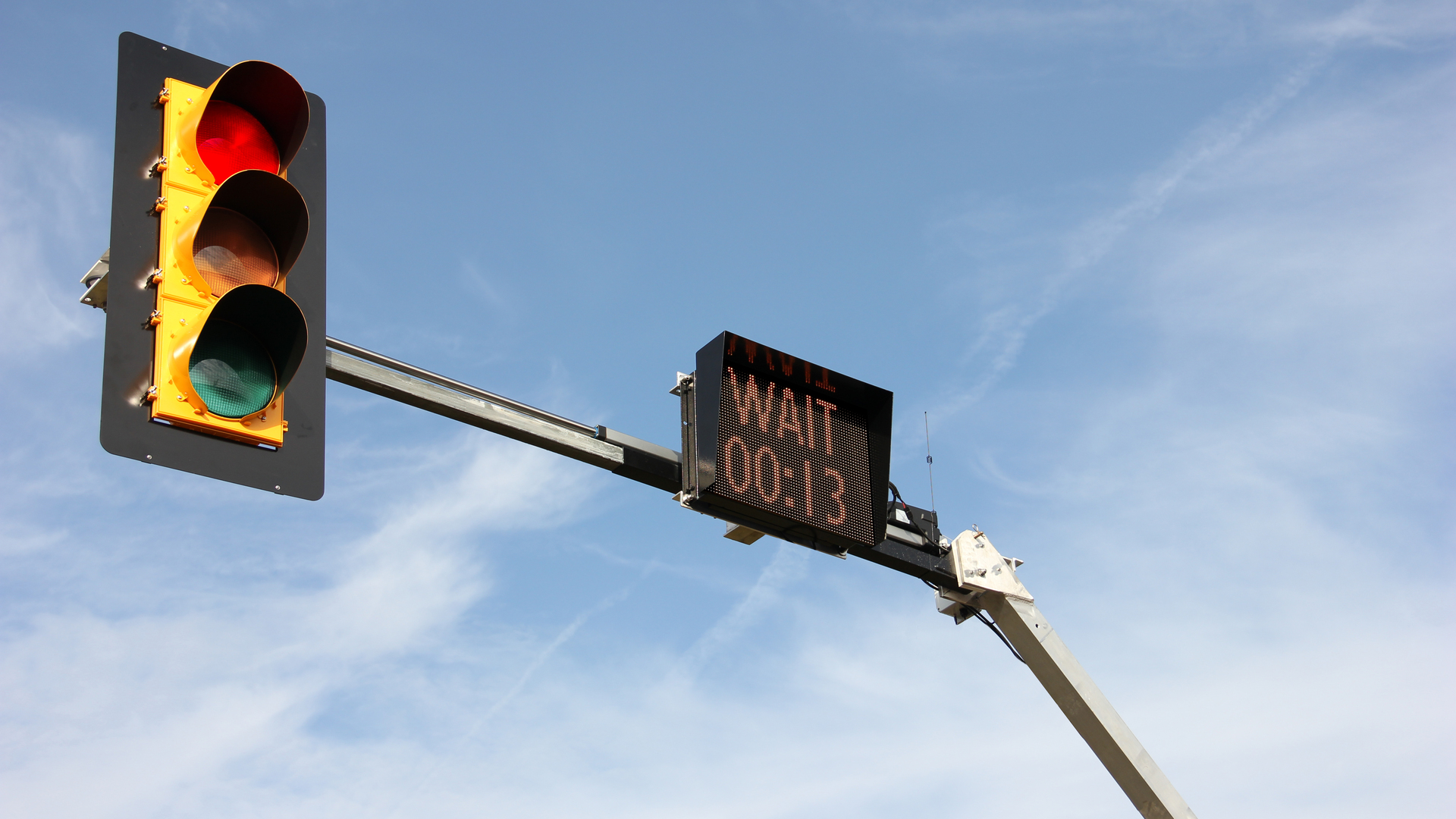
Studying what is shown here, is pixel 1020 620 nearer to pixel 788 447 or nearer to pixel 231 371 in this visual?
pixel 788 447

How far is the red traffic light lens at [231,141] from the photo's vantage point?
16.6ft

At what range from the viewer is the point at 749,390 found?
962cm

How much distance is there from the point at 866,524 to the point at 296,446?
569cm

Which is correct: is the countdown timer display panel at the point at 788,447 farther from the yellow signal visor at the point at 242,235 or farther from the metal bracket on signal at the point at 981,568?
the yellow signal visor at the point at 242,235

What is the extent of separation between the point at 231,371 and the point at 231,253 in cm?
45

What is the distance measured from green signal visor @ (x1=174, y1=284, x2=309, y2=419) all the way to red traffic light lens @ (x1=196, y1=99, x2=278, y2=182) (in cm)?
60

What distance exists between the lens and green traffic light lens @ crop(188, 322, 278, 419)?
15.4ft

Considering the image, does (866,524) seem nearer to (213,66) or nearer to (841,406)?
(841,406)

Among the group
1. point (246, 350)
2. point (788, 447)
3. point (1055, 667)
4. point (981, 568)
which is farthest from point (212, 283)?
point (1055, 667)

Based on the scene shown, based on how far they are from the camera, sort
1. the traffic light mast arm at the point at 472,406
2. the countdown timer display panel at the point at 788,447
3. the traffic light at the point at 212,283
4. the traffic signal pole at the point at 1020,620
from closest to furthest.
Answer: the traffic light at the point at 212,283 < the traffic light mast arm at the point at 472,406 < the countdown timer display panel at the point at 788,447 < the traffic signal pole at the point at 1020,620

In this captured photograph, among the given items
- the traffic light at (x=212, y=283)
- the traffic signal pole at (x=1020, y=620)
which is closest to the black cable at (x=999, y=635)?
the traffic signal pole at (x=1020, y=620)

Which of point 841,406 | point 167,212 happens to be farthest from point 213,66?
point 841,406

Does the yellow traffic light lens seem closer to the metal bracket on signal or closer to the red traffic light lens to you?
the red traffic light lens

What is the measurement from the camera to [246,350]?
4.78 meters
